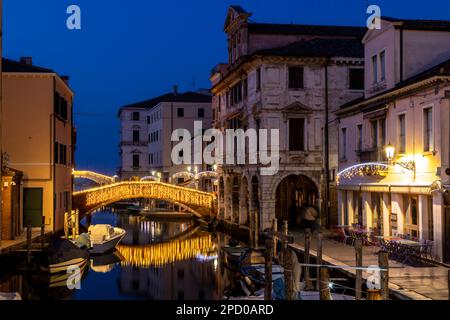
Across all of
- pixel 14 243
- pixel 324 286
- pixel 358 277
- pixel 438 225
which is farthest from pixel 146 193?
pixel 324 286

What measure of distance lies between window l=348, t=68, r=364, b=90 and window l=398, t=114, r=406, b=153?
11567mm

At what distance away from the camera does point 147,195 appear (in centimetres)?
4575

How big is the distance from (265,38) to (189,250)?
38.9 ft

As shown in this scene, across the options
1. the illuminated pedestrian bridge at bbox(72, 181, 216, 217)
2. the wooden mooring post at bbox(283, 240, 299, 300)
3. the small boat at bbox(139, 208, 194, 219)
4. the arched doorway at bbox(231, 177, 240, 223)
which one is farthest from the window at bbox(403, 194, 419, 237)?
the small boat at bbox(139, 208, 194, 219)

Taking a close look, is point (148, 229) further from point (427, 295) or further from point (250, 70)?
point (427, 295)

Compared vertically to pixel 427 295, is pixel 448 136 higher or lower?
higher

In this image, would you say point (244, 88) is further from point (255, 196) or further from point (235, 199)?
point (235, 199)

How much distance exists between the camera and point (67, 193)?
1485 inches

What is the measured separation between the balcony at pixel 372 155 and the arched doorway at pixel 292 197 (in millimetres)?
9778

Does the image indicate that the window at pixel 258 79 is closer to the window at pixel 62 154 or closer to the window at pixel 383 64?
the window at pixel 383 64

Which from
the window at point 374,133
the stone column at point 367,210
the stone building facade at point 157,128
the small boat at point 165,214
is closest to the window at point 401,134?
the window at point 374,133

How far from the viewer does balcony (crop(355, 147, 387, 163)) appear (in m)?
24.1

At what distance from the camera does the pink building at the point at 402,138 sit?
782 inches
